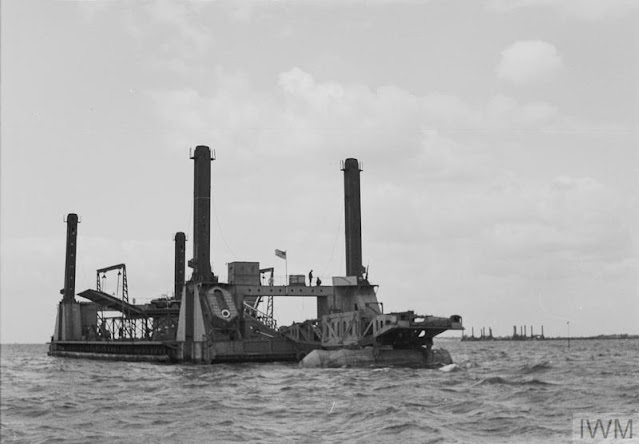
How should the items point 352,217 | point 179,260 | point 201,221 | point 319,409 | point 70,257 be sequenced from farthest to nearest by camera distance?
point 179,260, point 70,257, point 352,217, point 201,221, point 319,409

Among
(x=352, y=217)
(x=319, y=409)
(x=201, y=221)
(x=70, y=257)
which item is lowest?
(x=319, y=409)

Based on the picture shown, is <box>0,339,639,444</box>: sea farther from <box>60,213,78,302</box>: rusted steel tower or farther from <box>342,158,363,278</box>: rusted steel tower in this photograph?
<box>60,213,78,302</box>: rusted steel tower

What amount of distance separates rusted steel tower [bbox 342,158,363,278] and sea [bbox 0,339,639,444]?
2384 cm

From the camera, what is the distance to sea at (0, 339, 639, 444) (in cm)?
2070

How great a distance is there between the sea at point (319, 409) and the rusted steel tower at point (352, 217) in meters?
23.8

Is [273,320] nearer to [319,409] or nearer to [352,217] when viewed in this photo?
[352,217]

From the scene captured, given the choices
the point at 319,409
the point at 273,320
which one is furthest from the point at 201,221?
the point at 319,409

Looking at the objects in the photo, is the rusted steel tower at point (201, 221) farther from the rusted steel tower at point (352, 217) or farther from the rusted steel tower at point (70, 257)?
the rusted steel tower at point (70, 257)

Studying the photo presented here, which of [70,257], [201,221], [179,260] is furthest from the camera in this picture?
[179,260]

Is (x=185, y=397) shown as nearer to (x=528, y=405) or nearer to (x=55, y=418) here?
(x=55, y=418)

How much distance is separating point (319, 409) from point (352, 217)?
4074cm

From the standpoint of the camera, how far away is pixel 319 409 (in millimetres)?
26812

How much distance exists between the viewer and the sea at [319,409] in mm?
20703

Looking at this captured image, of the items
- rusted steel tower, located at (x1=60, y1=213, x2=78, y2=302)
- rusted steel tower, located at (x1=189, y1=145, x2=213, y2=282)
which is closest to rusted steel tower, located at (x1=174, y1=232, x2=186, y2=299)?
rusted steel tower, located at (x1=60, y1=213, x2=78, y2=302)
